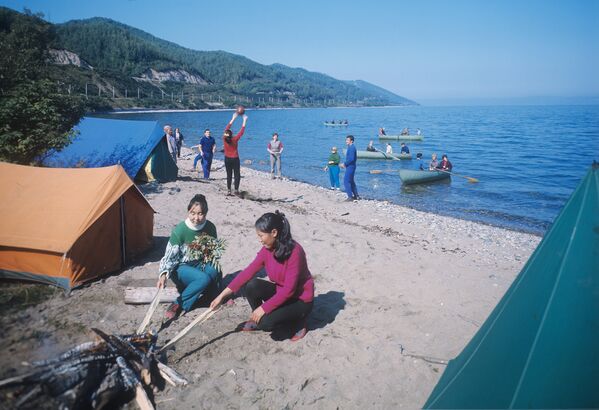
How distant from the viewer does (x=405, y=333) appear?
4762mm

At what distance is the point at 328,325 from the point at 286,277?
48.6 inches

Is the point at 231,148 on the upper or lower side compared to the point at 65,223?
upper

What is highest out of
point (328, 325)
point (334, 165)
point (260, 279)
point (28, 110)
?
point (28, 110)

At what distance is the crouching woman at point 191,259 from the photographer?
4816mm

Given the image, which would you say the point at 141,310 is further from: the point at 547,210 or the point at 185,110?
the point at 185,110

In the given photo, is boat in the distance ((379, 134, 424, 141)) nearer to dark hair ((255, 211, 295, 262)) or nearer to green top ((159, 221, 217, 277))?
green top ((159, 221, 217, 277))

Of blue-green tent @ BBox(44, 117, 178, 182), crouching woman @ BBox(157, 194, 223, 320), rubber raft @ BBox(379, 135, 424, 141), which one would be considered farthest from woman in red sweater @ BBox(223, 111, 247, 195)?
rubber raft @ BBox(379, 135, 424, 141)

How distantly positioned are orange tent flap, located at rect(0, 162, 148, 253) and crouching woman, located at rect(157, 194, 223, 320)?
156 centimetres

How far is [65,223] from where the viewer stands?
542 centimetres

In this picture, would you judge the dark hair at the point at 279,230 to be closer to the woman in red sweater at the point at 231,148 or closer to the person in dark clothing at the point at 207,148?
the woman in red sweater at the point at 231,148

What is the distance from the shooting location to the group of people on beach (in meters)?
4.08

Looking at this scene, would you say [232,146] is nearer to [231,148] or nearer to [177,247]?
[231,148]

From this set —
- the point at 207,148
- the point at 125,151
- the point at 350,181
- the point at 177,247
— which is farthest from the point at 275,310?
the point at 207,148

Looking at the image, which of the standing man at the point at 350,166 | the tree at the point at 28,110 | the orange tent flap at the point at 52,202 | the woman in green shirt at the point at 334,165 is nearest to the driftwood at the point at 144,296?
the orange tent flap at the point at 52,202
